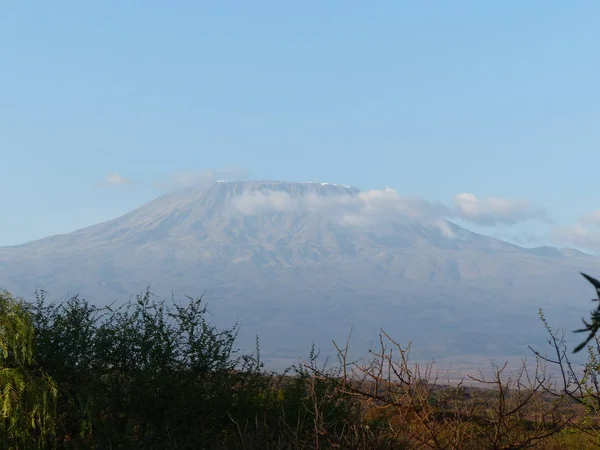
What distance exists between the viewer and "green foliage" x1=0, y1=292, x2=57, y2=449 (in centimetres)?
1834

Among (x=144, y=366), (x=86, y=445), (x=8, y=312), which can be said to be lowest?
(x=86, y=445)

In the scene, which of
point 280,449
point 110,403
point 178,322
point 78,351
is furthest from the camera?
point 178,322

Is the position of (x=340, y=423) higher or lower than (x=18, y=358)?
lower

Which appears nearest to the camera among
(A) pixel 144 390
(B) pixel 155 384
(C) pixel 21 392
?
(C) pixel 21 392

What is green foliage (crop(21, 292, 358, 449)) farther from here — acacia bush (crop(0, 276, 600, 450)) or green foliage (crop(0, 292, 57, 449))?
green foliage (crop(0, 292, 57, 449))

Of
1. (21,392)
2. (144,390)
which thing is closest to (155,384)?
(144,390)

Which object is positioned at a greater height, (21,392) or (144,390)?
(21,392)

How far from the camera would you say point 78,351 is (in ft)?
72.7

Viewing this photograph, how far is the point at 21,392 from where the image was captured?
61.1 ft

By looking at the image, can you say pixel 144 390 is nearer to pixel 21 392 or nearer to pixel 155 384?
pixel 155 384

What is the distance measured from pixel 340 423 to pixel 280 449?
738 centimetres

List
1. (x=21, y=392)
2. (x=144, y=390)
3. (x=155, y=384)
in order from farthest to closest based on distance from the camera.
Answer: (x=155, y=384) < (x=144, y=390) < (x=21, y=392)

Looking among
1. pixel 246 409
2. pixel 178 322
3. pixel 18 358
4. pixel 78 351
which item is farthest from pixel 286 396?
pixel 18 358

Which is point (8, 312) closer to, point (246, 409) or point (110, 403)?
point (110, 403)
